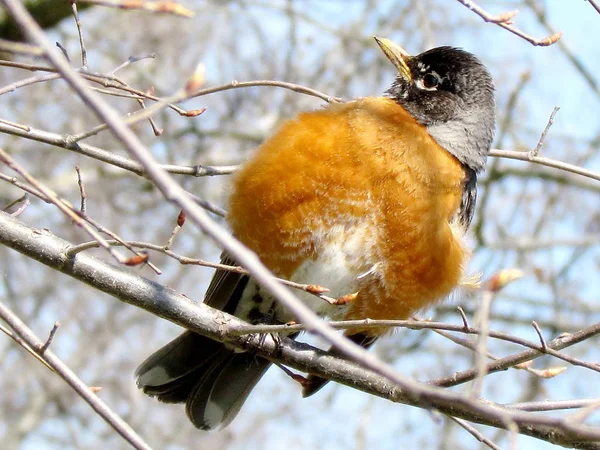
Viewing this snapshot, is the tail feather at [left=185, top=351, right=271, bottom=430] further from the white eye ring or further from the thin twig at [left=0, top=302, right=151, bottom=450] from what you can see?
the thin twig at [left=0, top=302, right=151, bottom=450]

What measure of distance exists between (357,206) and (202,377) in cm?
118

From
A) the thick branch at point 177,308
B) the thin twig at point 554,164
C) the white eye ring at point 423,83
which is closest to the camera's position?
the thick branch at point 177,308

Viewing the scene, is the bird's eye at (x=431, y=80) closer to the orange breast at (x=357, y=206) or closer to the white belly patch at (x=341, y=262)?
the orange breast at (x=357, y=206)

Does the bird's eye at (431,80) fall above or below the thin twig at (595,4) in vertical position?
below

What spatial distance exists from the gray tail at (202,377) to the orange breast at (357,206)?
67cm

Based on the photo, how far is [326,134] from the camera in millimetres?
3316

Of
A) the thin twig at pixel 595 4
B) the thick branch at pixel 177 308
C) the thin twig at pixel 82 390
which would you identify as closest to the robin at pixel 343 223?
the thick branch at pixel 177 308

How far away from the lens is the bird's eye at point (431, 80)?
4.02m

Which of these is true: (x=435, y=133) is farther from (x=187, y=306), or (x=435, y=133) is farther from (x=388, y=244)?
(x=187, y=306)

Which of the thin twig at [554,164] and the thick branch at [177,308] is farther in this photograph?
the thin twig at [554,164]

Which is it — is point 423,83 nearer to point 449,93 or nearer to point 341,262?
point 449,93

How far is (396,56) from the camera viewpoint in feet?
13.4

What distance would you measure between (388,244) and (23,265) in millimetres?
7119

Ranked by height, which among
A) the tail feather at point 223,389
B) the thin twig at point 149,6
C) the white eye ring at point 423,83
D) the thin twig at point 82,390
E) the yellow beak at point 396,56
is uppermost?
the thin twig at point 149,6
